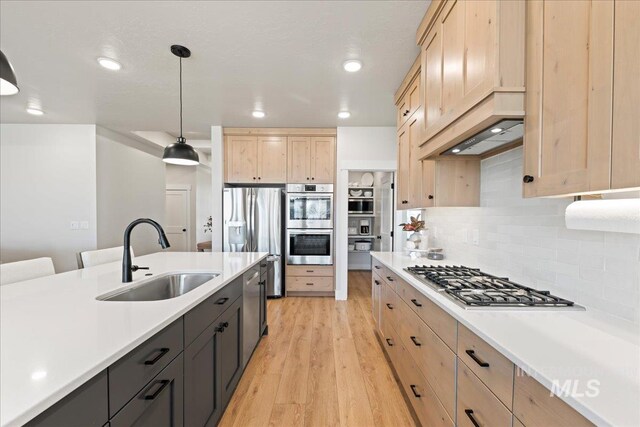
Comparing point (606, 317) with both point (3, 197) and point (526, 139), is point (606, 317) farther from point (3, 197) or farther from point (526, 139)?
point (3, 197)

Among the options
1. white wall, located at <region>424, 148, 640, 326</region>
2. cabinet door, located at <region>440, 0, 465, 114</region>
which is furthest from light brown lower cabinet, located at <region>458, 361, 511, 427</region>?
cabinet door, located at <region>440, 0, 465, 114</region>

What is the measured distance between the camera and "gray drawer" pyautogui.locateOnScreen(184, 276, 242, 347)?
119 centimetres

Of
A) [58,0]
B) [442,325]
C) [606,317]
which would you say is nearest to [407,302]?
[442,325]

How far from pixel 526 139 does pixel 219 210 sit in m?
3.86

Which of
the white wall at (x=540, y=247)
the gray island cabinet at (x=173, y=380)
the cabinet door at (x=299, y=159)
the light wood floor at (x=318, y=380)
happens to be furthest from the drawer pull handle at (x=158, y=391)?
the cabinet door at (x=299, y=159)

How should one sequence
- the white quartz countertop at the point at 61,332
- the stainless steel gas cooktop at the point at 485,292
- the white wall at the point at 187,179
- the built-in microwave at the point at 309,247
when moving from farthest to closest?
the white wall at the point at 187,179
the built-in microwave at the point at 309,247
the stainless steel gas cooktop at the point at 485,292
the white quartz countertop at the point at 61,332

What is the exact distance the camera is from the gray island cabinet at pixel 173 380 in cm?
67

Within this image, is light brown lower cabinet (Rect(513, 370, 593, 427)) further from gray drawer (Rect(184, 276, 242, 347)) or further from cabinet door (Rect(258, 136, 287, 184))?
cabinet door (Rect(258, 136, 287, 184))

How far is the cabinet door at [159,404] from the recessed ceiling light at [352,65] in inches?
95.4

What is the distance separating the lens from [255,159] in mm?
4223

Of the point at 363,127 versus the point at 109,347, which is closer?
the point at 109,347

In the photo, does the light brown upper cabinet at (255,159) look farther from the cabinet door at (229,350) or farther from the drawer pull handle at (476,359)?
the drawer pull handle at (476,359)

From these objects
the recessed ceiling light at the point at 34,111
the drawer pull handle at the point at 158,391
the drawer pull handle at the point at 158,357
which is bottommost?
the drawer pull handle at the point at 158,391

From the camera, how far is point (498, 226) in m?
1.79
